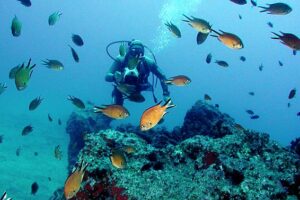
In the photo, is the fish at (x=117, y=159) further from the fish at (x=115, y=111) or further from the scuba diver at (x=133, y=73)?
the scuba diver at (x=133, y=73)

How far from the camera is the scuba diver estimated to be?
23.2 feet

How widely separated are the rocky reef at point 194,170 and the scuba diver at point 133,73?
2576 millimetres

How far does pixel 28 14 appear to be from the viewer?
170 meters

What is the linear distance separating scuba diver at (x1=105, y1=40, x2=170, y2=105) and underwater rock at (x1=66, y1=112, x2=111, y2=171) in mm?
3856

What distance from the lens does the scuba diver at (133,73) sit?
7086 mm

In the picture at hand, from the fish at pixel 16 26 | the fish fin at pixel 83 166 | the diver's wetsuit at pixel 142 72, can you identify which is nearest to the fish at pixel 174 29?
the diver's wetsuit at pixel 142 72

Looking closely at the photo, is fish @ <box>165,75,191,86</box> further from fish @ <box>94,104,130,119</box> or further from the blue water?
the blue water

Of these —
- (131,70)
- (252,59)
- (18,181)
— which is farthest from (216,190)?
(252,59)

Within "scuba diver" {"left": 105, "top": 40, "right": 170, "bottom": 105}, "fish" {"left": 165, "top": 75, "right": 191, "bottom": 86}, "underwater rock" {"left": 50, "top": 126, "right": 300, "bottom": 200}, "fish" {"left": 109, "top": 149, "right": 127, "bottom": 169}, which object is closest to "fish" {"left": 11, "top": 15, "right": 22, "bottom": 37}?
"scuba diver" {"left": 105, "top": 40, "right": 170, "bottom": 105}

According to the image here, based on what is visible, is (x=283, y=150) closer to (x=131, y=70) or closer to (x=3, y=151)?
(x=131, y=70)

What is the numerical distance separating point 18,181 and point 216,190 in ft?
28.8

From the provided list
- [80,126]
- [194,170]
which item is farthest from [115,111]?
[80,126]

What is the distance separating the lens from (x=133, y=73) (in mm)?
7723

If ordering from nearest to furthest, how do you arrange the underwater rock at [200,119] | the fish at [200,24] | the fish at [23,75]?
the fish at [23,75] → the fish at [200,24] → the underwater rock at [200,119]
